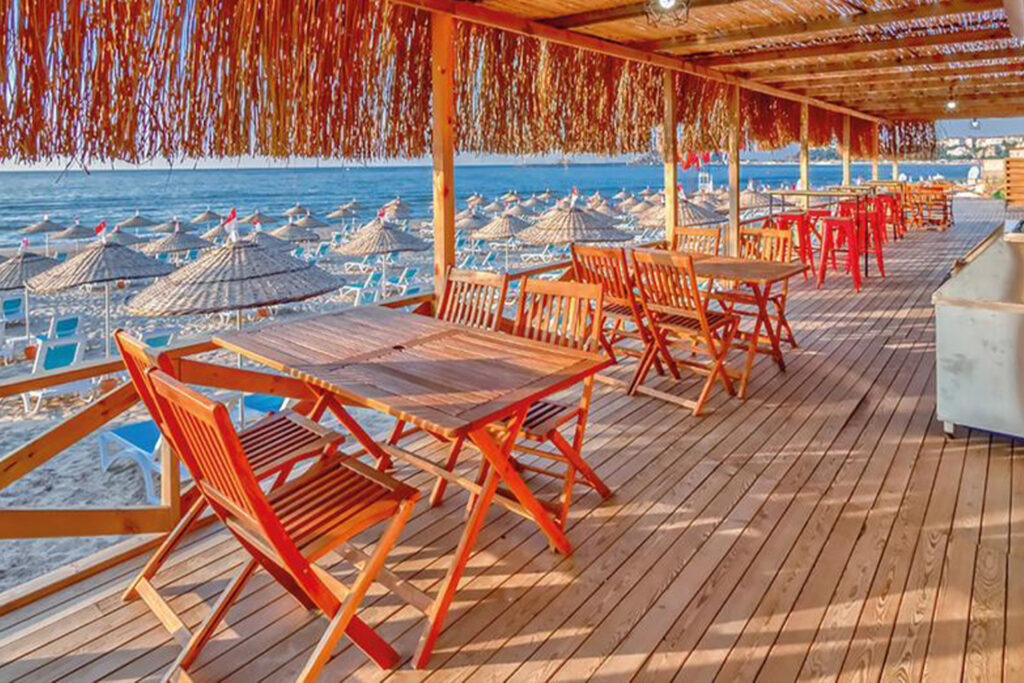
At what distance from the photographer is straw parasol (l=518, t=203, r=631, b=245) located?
26.6ft

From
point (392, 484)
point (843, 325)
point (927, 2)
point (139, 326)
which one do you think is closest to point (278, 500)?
point (392, 484)

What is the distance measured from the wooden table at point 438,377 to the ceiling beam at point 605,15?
2.35 metres

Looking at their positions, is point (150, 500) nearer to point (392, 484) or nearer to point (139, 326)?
point (392, 484)

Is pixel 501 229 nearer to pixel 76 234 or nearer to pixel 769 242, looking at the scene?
pixel 769 242

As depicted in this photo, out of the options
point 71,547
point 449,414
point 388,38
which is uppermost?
point 388,38

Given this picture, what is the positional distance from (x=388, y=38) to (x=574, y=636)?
120 inches

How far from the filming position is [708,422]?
11.6 ft

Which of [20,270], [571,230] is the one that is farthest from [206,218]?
[571,230]

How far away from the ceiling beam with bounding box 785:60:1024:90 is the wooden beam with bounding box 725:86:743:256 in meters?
1.11

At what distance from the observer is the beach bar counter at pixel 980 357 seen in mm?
2879

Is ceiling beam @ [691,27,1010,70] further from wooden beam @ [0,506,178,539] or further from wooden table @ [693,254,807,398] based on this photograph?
wooden beam @ [0,506,178,539]

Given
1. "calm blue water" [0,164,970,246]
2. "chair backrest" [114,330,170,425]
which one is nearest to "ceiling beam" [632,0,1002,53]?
"chair backrest" [114,330,170,425]

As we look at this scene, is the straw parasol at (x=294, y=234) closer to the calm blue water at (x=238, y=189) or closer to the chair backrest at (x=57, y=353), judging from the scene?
the chair backrest at (x=57, y=353)

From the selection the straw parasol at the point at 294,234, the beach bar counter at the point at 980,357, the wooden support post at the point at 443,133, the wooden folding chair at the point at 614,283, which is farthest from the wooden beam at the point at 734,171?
the straw parasol at the point at 294,234
